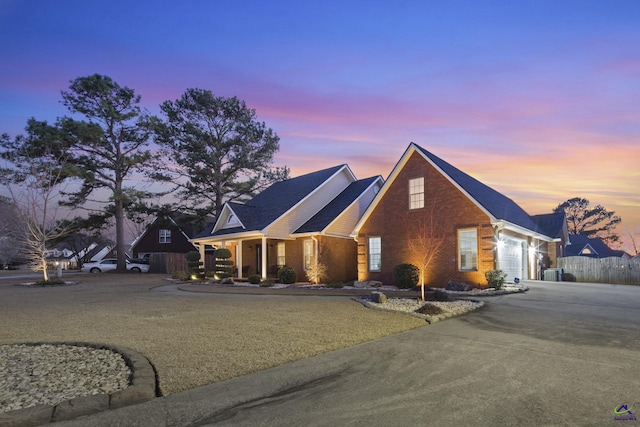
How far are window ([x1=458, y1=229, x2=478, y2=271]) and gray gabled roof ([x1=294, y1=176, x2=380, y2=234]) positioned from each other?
757 centimetres

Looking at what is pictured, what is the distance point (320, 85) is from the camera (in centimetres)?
1602

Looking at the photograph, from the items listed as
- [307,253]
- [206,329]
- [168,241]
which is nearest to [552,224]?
[307,253]

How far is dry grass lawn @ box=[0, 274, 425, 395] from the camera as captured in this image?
17.6 ft

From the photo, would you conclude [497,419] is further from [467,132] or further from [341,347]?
[467,132]

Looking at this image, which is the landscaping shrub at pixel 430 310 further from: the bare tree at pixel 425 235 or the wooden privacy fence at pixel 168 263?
the wooden privacy fence at pixel 168 263

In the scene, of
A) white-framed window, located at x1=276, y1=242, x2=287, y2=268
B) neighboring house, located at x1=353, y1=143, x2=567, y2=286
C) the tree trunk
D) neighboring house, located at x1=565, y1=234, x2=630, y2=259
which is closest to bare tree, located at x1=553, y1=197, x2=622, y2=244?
neighboring house, located at x1=565, y1=234, x2=630, y2=259

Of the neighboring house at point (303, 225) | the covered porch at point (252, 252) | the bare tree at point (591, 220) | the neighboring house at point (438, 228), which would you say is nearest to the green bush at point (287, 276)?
the neighboring house at point (303, 225)

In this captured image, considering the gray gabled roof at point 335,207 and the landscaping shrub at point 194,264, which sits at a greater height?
the gray gabled roof at point 335,207

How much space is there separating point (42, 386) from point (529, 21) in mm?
14579

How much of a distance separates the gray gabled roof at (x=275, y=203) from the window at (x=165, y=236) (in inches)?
766

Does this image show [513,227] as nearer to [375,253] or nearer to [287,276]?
[375,253]

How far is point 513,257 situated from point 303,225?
40.0 feet

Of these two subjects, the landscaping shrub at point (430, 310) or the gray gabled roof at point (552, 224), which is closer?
the landscaping shrub at point (430, 310)

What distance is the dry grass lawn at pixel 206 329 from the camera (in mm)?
5363
